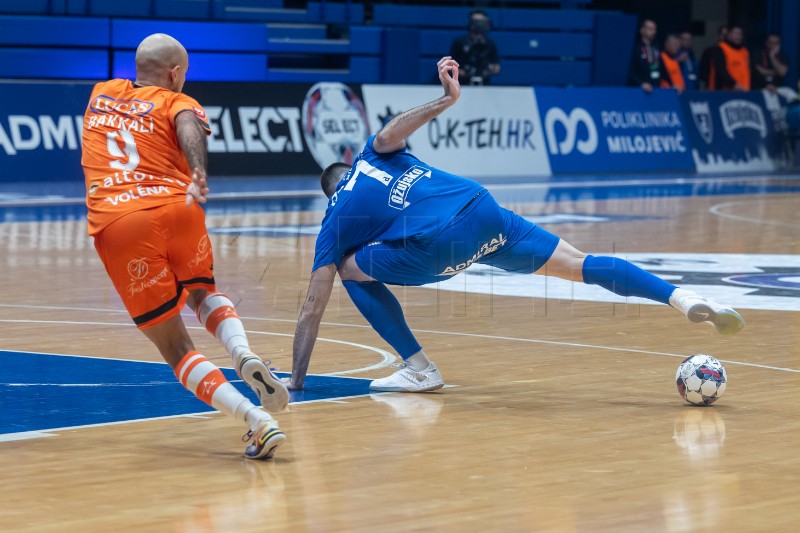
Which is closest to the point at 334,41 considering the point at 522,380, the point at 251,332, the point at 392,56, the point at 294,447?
the point at 392,56

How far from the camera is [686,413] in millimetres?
6742

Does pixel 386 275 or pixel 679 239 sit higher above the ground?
pixel 386 275

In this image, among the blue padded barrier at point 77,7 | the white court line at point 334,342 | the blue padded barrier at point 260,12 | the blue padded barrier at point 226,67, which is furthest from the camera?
the blue padded barrier at point 260,12

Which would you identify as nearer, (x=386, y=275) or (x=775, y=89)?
(x=386, y=275)

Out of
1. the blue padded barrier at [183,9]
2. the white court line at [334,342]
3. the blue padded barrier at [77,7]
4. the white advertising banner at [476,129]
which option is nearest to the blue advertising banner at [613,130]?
the white advertising banner at [476,129]

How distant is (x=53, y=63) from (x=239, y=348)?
58.0 ft

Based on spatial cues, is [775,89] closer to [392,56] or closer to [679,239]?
[392,56]

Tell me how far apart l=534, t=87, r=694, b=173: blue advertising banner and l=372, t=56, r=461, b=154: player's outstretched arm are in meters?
17.9

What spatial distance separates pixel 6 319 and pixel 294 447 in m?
4.33

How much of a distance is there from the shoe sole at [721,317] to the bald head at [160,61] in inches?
109

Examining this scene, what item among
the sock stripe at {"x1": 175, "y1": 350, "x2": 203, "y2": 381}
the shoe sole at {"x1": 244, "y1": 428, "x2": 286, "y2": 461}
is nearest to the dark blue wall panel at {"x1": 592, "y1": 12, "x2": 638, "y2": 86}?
the sock stripe at {"x1": 175, "y1": 350, "x2": 203, "y2": 381}

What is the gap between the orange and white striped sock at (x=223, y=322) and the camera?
5934 millimetres

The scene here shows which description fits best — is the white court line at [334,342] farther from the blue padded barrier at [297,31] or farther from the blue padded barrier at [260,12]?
the blue padded barrier at [297,31]

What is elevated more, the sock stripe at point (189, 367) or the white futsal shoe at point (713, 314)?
the white futsal shoe at point (713, 314)
